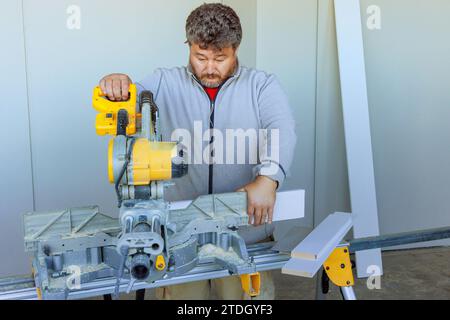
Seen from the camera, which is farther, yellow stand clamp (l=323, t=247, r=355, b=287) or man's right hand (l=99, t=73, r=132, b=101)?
yellow stand clamp (l=323, t=247, r=355, b=287)

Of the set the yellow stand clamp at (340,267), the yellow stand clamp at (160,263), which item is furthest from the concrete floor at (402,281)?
the yellow stand clamp at (160,263)

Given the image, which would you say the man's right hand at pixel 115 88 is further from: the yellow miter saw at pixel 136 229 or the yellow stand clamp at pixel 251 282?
the yellow stand clamp at pixel 251 282

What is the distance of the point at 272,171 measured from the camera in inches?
65.7

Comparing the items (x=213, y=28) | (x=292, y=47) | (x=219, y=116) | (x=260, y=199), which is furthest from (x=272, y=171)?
(x=292, y=47)

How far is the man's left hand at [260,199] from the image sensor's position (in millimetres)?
1576

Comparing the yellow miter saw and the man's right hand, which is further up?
the man's right hand

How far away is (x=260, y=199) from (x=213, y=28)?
1.84ft

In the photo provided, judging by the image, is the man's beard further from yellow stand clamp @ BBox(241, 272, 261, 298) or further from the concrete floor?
the concrete floor

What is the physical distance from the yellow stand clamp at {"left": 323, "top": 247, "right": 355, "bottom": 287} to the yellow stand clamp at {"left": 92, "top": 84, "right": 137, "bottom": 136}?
Answer: 76 centimetres

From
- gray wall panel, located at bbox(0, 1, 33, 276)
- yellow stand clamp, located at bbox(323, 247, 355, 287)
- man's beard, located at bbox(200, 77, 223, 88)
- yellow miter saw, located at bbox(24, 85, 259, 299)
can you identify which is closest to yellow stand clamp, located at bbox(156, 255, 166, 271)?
yellow miter saw, located at bbox(24, 85, 259, 299)

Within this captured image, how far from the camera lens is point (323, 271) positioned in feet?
5.98

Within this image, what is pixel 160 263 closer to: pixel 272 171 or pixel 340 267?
pixel 272 171

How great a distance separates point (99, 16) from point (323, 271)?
1.98 m

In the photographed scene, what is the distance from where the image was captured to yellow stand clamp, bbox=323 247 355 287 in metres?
1.70
